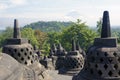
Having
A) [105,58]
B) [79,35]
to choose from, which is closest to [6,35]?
[79,35]

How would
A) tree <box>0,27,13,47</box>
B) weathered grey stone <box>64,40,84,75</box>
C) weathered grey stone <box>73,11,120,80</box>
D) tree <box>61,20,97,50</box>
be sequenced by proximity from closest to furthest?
weathered grey stone <box>73,11,120,80</box> → weathered grey stone <box>64,40,84,75</box> → tree <box>61,20,97,50</box> → tree <box>0,27,13,47</box>

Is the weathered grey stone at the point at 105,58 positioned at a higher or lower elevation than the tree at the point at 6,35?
lower

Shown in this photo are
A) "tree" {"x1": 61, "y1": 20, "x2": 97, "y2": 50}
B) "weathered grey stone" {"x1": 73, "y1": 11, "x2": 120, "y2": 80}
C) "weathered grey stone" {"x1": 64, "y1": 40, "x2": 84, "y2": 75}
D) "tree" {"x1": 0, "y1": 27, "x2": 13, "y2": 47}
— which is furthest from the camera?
"tree" {"x1": 0, "y1": 27, "x2": 13, "y2": 47}

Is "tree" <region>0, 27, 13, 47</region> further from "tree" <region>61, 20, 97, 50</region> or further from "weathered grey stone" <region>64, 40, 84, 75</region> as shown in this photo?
"weathered grey stone" <region>64, 40, 84, 75</region>

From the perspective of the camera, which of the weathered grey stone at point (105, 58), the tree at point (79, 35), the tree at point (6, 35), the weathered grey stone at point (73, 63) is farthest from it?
the tree at point (6, 35)

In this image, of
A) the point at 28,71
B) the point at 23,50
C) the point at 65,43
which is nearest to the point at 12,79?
the point at 28,71

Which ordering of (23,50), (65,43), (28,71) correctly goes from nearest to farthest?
(28,71), (23,50), (65,43)

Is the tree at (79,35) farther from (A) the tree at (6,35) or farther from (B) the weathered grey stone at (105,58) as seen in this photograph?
(B) the weathered grey stone at (105,58)

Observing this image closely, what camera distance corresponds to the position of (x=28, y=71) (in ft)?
22.2

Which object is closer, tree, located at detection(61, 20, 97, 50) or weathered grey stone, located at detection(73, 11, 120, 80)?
weathered grey stone, located at detection(73, 11, 120, 80)

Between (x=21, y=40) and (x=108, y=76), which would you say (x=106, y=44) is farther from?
(x=21, y=40)

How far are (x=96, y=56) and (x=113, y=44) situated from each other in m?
0.82

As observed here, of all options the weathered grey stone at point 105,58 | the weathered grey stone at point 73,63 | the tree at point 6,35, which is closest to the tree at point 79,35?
the tree at point 6,35

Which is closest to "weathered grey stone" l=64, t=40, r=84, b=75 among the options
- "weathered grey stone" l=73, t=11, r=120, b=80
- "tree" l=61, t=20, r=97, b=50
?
"weathered grey stone" l=73, t=11, r=120, b=80
